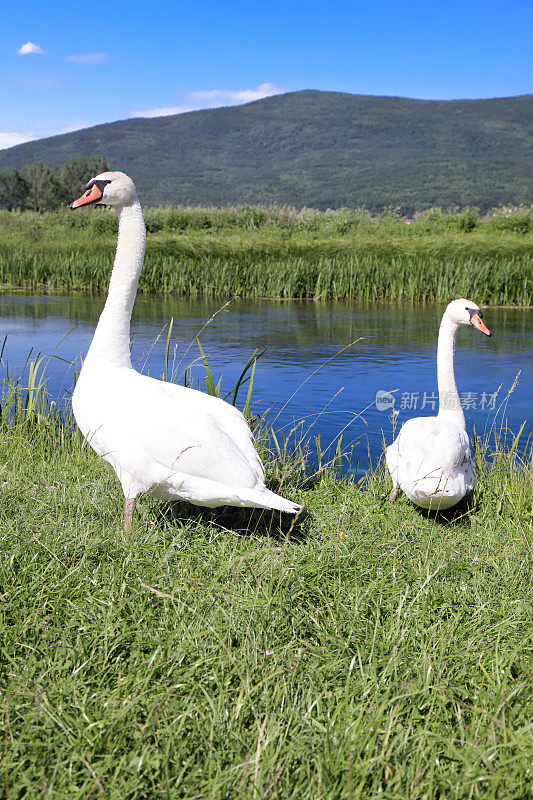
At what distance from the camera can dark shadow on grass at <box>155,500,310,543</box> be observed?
3742 mm

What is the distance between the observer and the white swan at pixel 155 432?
3385 millimetres

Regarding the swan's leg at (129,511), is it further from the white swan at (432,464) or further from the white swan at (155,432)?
the white swan at (432,464)

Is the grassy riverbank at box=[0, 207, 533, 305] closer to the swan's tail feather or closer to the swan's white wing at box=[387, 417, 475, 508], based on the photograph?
the swan's white wing at box=[387, 417, 475, 508]

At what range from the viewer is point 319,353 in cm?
1209

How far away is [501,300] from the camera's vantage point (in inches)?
707

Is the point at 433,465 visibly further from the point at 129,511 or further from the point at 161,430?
the point at 129,511

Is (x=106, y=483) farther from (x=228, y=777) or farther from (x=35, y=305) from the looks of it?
(x=35, y=305)

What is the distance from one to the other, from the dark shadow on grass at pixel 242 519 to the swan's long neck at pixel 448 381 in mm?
1699

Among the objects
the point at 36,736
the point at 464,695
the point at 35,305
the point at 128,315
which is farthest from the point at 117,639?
the point at 35,305

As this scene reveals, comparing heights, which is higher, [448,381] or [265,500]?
[448,381]

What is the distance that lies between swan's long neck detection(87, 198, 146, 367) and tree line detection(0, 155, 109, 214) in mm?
82660

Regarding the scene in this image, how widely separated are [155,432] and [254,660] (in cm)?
145

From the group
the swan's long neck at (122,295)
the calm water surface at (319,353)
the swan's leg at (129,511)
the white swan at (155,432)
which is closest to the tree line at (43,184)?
the calm water surface at (319,353)

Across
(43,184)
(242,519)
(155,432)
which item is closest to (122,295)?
(155,432)
